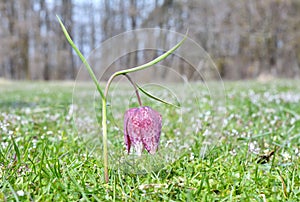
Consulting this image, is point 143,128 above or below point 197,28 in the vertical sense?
below

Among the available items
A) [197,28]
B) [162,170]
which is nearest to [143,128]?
[162,170]

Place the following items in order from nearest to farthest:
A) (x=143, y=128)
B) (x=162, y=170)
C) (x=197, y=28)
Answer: (x=143, y=128) → (x=162, y=170) → (x=197, y=28)

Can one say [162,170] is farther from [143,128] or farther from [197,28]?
[197,28]

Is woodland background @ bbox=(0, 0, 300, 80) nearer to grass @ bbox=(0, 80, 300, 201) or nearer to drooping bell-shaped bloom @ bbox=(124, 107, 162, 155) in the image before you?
grass @ bbox=(0, 80, 300, 201)

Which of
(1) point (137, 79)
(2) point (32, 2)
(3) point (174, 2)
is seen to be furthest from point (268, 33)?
(1) point (137, 79)

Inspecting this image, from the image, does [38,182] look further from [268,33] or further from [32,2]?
[32,2]

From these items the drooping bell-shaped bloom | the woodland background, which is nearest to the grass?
the drooping bell-shaped bloom

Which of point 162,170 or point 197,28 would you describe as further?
point 197,28
